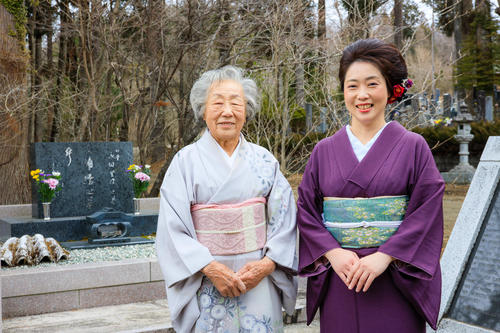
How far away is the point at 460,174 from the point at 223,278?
12457 millimetres

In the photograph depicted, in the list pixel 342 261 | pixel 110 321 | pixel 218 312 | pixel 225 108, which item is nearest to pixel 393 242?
pixel 342 261

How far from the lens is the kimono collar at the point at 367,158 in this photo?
2.33 meters

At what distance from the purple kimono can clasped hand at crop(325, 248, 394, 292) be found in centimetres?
5

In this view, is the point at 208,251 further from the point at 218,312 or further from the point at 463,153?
the point at 463,153

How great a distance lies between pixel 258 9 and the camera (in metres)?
8.14

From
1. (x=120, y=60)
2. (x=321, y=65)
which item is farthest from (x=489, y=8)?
(x=120, y=60)

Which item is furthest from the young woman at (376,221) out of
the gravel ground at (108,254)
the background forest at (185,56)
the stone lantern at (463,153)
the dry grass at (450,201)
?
the stone lantern at (463,153)

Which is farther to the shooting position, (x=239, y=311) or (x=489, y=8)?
(x=489, y=8)

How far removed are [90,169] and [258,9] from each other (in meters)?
3.77

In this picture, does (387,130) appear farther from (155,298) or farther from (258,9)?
(258,9)

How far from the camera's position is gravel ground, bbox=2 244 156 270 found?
16.9 feet

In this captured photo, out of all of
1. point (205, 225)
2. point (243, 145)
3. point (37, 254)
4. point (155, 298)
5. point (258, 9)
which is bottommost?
point (155, 298)

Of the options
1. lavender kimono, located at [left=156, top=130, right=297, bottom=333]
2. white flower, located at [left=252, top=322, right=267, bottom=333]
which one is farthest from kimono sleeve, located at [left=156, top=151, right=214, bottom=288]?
white flower, located at [left=252, top=322, right=267, bottom=333]

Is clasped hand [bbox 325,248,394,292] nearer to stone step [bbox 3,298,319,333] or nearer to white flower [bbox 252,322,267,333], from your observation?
white flower [bbox 252,322,267,333]
